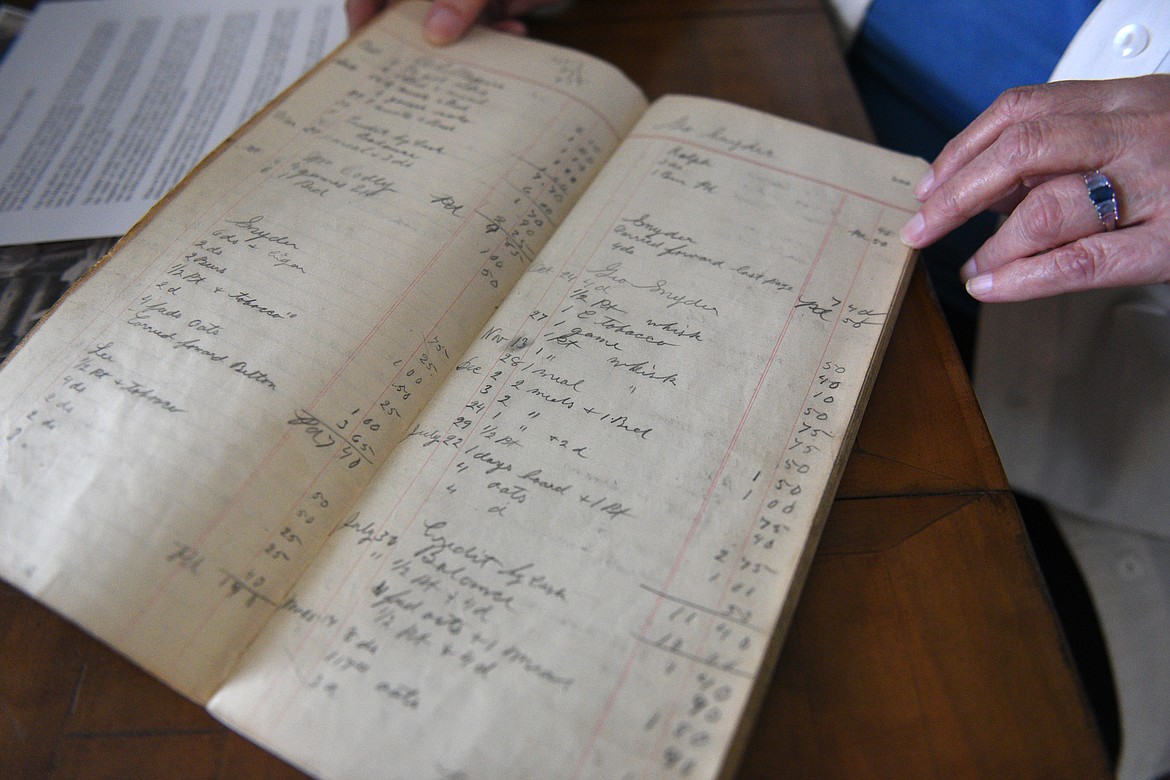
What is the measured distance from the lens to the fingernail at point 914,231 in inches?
22.7

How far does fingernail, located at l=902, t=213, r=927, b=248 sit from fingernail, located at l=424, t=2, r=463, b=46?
0.48m

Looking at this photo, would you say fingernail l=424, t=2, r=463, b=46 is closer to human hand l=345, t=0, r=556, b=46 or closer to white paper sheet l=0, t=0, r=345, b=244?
human hand l=345, t=0, r=556, b=46

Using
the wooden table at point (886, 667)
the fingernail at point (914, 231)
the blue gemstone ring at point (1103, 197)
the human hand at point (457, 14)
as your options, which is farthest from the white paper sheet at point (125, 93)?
the blue gemstone ring at point (1103, 197)

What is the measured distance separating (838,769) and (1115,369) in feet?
1.97

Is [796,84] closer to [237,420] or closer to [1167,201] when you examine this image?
[1167,201]

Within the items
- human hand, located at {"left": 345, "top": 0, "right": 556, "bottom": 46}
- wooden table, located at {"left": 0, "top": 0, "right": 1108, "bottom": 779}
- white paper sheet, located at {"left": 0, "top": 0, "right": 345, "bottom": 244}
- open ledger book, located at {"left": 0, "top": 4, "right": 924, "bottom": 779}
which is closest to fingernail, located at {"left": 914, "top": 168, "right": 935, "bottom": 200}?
open ledger book, located at {"left": 0, "top": 4, "right": 924, "bottom": 779}

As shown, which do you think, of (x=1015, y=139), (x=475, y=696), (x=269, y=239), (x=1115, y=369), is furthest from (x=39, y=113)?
(x=1115, y=369)

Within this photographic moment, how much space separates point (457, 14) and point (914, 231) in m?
0.50

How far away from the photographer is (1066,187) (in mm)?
528

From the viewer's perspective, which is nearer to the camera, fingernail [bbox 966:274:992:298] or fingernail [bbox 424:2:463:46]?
fingernail [bbox 966:274:992:298]

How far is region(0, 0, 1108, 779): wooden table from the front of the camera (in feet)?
1.31

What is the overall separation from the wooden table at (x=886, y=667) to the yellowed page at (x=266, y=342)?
6cm

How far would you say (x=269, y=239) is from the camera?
21.9 inches

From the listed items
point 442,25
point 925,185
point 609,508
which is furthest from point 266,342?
point 925,185
